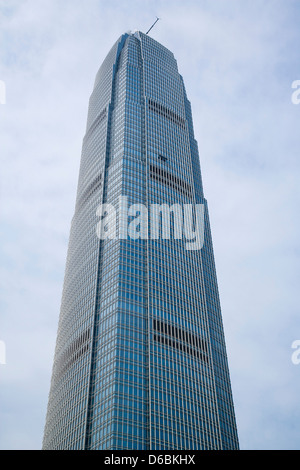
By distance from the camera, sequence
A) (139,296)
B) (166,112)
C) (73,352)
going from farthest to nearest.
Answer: (166,112) → (73,352) → (139,296)

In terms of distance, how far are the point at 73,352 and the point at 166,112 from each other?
87.8 meters

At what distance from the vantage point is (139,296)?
12619 cm

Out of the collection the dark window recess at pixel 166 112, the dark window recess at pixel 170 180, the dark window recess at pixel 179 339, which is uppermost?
the dark window recess at pixel 166 112

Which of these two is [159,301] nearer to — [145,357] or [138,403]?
[145,357]

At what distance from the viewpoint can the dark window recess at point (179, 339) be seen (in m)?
122

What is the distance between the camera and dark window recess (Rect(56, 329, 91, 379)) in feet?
411

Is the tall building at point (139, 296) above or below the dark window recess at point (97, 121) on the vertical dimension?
below

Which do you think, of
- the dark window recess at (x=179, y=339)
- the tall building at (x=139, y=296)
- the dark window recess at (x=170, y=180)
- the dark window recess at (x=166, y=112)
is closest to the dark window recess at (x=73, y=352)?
the tall building at (x=139, y=296)

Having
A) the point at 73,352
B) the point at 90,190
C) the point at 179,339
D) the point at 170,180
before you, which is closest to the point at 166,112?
the point at 170,180

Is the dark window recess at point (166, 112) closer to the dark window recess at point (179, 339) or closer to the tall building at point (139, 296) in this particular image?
the tall building at point (139, 296)

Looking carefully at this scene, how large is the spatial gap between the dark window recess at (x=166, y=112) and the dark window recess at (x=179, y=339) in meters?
79.0

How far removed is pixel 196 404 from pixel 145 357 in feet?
50.0

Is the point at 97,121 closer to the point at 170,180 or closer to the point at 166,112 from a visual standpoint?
the point at 166,112

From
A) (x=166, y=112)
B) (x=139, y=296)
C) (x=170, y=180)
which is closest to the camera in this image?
(x=139, y=296)
